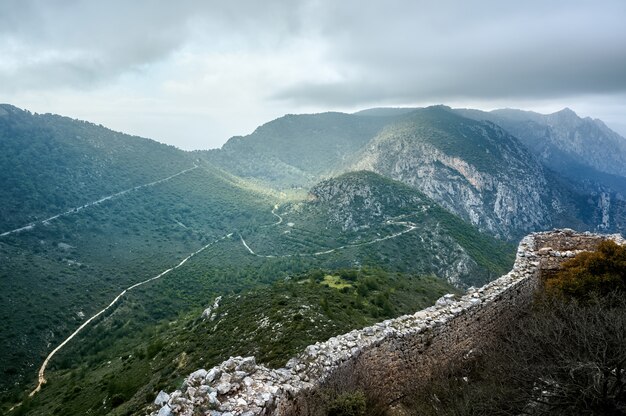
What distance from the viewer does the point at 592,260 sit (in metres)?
13.4

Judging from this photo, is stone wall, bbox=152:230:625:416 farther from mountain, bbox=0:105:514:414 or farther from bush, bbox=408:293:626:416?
mountain, bbox=0:105:514:414

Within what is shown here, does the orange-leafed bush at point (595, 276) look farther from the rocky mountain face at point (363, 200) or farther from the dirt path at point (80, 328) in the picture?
the rocky mountain face at point (363, 200)

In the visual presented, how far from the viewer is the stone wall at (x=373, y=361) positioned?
7.05 m

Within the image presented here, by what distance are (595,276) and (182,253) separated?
76.0 meters

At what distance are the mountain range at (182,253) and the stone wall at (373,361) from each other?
5460 millimetres

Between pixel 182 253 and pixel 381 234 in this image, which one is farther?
pixel 381 234

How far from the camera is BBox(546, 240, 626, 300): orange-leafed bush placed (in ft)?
41.4

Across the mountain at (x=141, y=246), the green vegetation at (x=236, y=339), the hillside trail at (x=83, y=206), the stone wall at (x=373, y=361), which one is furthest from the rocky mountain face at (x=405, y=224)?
the stone wall at (x=373, y=361)

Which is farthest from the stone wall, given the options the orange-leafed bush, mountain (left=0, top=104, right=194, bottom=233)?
mountain (left=0, top=104, right=194, bottom=233)

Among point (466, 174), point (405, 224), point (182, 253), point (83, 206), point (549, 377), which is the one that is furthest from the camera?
point (466, 174)

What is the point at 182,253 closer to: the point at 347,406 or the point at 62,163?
the point at 62,163

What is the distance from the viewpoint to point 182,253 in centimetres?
8006

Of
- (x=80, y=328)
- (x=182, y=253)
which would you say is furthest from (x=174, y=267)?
(x=80, y=328)

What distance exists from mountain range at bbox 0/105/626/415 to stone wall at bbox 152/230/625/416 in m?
5.46
